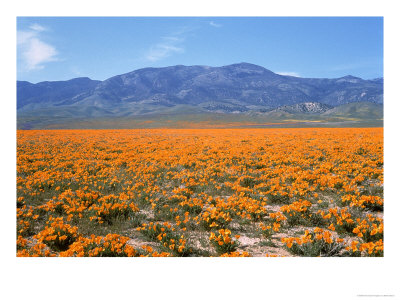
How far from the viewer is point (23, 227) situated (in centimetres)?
479

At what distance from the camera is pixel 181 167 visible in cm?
980
